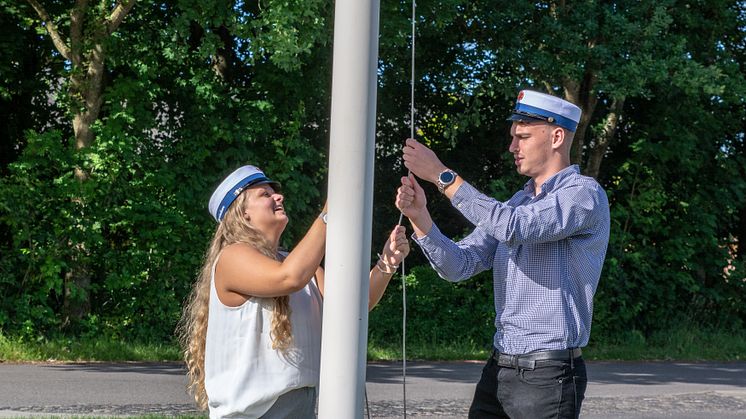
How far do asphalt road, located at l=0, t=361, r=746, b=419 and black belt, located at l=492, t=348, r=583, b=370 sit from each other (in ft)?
18.2

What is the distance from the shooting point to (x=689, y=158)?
59.9 feet

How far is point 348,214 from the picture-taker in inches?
118

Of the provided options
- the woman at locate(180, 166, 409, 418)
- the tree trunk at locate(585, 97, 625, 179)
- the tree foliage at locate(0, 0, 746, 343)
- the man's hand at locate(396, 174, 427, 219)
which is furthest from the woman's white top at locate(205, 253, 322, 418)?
the tree trunk at locate(585, 97, 625, 179)

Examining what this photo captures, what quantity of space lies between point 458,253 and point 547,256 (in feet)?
1.60

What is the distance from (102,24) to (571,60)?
6670 mm

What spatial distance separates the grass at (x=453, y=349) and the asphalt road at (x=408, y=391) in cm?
57

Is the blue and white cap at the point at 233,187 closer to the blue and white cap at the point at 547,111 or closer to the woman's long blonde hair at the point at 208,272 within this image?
the woman's long blonde hair at the point at 208,272

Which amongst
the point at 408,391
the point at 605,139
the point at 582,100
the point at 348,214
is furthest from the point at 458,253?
the point at 605,139

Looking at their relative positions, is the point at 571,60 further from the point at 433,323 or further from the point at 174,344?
the point at 174,344

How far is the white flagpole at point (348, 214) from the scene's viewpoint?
2.98 m

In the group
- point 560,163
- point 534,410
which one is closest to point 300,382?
point 534,410

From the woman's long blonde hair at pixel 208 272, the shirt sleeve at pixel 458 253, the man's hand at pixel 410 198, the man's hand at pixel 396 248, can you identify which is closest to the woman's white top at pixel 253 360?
the woman's long blonde hair at pixel 208 272

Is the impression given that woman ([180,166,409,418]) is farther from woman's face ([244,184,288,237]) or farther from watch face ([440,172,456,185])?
watch face ([440,172,456,185])

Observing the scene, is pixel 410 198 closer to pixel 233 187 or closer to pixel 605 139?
pixel 233 187
